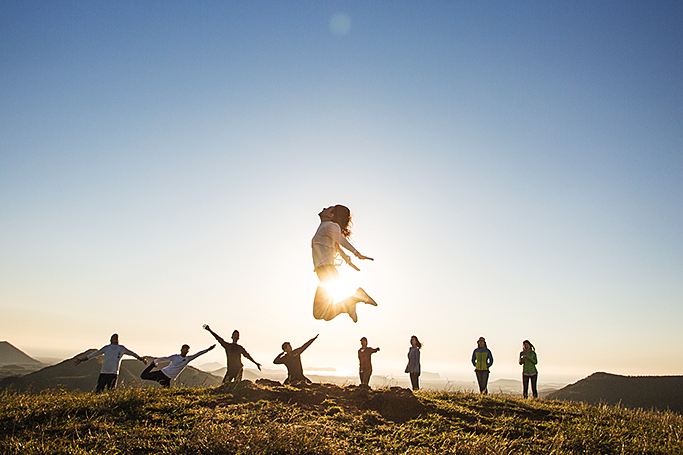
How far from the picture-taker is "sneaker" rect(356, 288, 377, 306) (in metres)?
7.12

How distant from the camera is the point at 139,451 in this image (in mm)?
4707

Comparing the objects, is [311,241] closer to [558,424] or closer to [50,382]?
[558,424]

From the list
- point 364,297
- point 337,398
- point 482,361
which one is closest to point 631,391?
point 482,361

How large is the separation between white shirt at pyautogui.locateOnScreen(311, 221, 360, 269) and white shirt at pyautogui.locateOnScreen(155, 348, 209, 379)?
22.5 ft

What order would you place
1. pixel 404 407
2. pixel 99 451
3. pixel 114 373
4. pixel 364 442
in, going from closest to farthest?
pixel 99 451 → pixel 364 442 → pixel 404 407 → pixel 114 373

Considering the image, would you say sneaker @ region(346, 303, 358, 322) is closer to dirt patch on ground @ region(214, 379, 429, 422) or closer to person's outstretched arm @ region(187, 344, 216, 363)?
dirt patch on ground @ region(214, 379, 429, 422)

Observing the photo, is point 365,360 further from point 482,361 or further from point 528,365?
point 528,365

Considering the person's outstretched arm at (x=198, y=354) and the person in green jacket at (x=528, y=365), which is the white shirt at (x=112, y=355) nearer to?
the person's outstretched arm at (x=198, y=354)

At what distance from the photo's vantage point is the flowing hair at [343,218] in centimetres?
743

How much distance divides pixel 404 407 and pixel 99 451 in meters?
5.40

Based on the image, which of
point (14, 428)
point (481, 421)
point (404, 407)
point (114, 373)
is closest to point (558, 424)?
point (481, 421)

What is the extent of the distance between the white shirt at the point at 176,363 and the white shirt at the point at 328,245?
685cm

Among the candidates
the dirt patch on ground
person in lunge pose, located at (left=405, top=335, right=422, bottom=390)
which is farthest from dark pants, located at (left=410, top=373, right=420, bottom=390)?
the dirt patch on ground

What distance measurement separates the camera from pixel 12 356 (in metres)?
184
